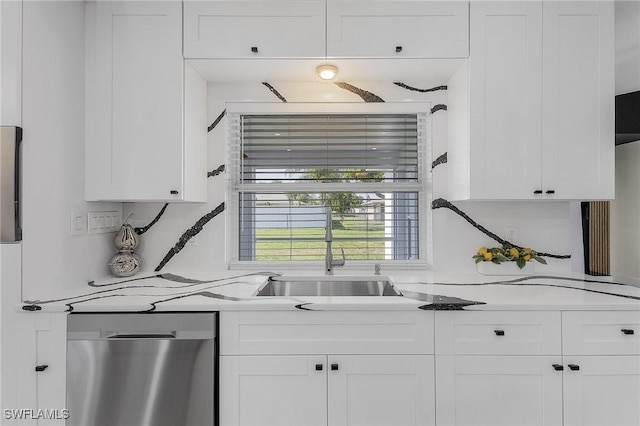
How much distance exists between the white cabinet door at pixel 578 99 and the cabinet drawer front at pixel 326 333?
1017 mm

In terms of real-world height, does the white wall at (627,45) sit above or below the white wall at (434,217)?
above

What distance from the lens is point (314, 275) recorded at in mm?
2240

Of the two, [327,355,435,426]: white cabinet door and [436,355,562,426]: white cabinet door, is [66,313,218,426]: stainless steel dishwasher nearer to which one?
[327,355,435,426]: white cabinet door

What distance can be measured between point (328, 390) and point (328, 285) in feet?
2.27

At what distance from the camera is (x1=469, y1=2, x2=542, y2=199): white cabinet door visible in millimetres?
1960

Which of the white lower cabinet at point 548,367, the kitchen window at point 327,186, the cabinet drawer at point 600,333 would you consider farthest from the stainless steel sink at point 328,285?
the cabinet drawer at point 600,333

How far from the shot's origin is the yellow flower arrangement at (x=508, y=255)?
2209 millimetres

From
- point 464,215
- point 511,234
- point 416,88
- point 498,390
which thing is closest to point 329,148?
point 416,88

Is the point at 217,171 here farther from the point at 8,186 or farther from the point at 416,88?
the point at 416,88

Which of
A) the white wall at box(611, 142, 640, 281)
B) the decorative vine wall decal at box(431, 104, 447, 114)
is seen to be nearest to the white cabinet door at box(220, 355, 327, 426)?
the decorative vine wall decal at box(431, 104, 447, 114)

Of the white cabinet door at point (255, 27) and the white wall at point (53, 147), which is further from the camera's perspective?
the white cabinet door at point (255, 27)

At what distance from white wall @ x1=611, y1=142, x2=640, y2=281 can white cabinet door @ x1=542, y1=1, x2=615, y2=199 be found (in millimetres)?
280

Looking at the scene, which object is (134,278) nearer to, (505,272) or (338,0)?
(338,0)
